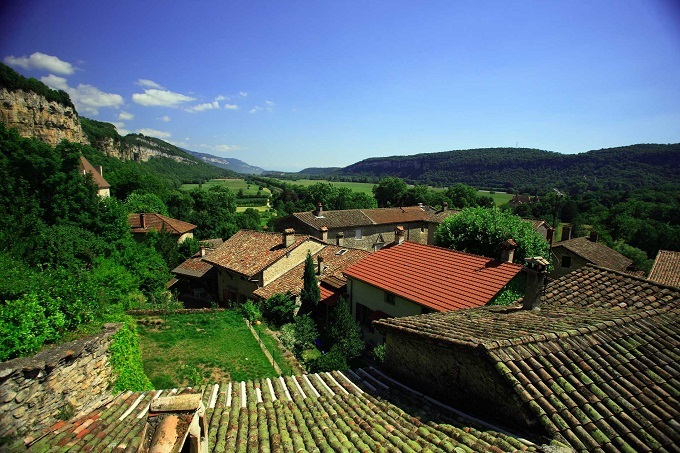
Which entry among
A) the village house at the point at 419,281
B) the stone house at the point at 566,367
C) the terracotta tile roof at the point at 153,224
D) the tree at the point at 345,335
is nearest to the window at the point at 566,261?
the village house at the point at 419,281

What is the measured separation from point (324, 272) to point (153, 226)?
73.5 ft

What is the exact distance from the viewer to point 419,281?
50.7 feet

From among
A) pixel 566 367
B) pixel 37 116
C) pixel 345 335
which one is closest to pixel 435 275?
pixel 345 335

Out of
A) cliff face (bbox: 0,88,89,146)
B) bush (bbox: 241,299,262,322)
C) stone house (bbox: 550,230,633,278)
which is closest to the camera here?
bush (bbox: 241,299,262,322)

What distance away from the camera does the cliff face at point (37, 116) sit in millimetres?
67625

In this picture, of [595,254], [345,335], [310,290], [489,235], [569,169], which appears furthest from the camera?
[569,169]

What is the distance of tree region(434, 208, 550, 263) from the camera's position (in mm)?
20609

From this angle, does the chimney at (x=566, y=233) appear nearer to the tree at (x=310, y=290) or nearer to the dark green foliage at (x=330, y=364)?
the tree at (x=310, y=290)

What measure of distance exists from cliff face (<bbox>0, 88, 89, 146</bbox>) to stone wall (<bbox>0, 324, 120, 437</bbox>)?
265ft

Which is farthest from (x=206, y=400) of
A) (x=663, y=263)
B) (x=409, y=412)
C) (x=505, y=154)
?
(x=505, y=154)

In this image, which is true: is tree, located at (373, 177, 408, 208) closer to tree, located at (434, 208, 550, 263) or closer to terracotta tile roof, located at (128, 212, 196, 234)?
terracotta tile roof, located at (128, 212, 196, 234)

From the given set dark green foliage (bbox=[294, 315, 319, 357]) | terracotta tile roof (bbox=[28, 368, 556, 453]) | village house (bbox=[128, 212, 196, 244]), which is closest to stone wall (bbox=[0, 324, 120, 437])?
terracotta tile roof (bbox=[28, 368, 556, 453])

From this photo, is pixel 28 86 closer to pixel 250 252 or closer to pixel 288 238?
pixel 250 252

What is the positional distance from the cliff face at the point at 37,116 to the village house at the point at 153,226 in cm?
5042
